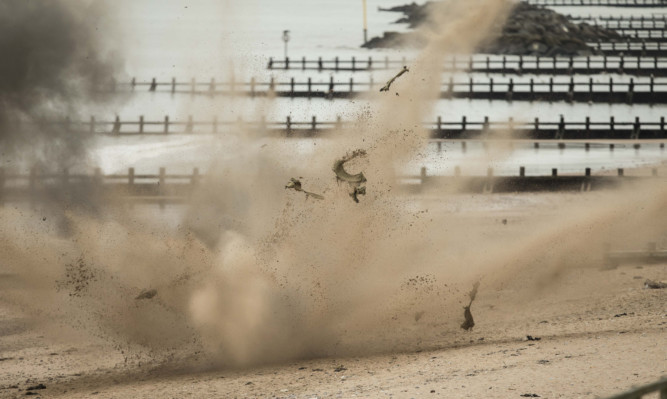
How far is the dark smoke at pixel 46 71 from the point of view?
65.9ft

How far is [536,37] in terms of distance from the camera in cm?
9688

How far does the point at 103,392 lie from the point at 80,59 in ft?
29.3

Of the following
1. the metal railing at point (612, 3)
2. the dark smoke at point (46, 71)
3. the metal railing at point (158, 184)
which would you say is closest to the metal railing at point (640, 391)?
the dark smoke at point (46, 71)

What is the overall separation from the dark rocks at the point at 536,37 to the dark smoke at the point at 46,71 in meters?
78.6

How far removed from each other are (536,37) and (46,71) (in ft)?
268

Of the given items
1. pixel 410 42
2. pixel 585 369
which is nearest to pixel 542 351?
pixel 585 369

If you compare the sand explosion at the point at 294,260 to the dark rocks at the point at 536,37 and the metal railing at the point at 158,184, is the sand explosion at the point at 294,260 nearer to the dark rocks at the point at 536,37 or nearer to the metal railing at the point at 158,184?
the metal railing at the point at 158,184

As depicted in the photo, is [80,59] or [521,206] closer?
[80,59]

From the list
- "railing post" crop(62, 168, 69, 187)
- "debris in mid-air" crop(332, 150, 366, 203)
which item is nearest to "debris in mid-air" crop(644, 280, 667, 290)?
"debris in mid-air" crop(332, 150, 366, 203)

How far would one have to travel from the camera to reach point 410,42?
10969 cm

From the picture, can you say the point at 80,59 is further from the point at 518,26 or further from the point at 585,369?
the point at 518,26

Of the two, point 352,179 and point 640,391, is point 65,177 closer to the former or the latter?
point 352,179

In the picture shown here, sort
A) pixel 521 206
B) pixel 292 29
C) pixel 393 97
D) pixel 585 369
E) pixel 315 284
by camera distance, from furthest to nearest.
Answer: pixel 292 29 < pixel 521 206 < pixel 393 97 < pixel 315 284 < pixel 585 369

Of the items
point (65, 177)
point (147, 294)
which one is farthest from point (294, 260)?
point (65, 177)
